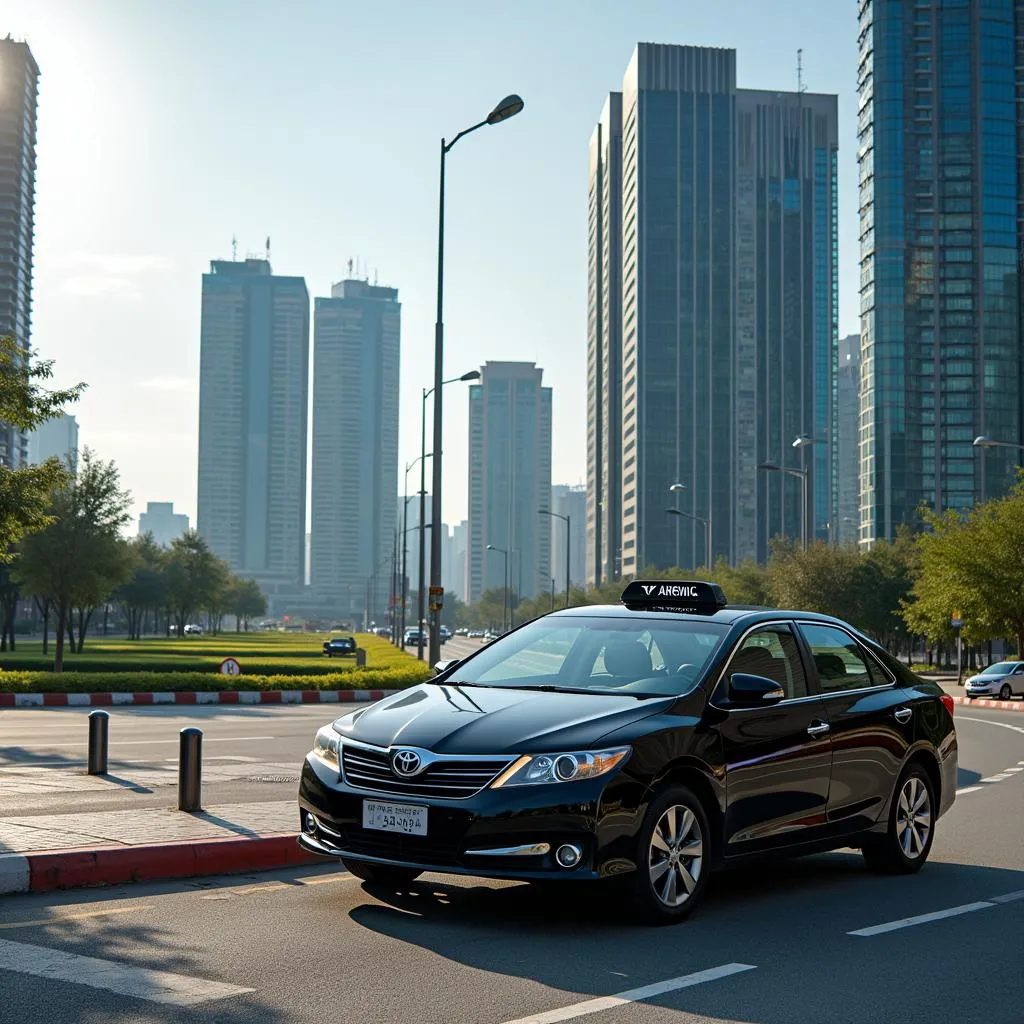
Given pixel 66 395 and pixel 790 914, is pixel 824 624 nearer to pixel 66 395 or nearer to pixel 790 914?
pixel 790 914

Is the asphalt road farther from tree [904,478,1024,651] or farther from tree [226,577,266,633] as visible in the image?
tree [226,577,266,633]

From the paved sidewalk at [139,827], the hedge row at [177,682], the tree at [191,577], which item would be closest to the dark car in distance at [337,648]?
the tree at [191,577]

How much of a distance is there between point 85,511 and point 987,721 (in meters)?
28.0

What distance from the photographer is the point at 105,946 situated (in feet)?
20.3

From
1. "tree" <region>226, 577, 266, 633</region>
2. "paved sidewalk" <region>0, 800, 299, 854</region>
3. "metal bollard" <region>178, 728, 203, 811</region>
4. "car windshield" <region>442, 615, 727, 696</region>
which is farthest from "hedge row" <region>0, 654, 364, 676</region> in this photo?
"tree" <region>226, 577, 266, 633</region>

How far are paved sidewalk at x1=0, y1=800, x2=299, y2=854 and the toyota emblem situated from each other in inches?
96.4

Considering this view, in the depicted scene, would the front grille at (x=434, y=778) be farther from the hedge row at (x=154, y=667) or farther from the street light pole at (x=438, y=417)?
the hedge row at (x=154, y=667)

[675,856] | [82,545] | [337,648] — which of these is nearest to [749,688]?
[675,856]

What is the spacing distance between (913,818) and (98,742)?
7.57 m

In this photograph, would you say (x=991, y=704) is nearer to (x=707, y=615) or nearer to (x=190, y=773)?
(x=190, y=773)

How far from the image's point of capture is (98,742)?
42.7 feet

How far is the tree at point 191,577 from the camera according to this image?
9894 cm

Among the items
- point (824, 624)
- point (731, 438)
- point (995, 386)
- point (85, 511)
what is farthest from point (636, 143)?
point (824, 624)

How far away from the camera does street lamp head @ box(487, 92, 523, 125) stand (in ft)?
90.5
